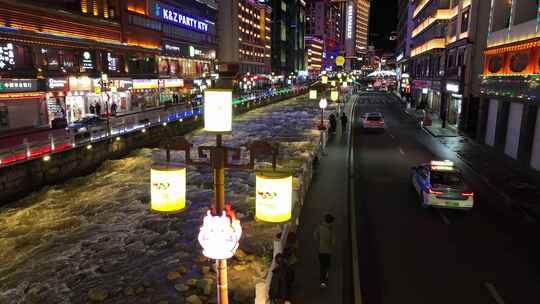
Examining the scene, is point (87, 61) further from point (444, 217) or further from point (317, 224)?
point (444, 217)

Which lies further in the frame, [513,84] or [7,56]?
[7,56]

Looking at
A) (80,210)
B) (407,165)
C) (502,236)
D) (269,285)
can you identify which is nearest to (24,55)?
(80,210)

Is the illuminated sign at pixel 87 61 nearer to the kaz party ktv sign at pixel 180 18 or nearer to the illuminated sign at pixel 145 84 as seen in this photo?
the illuminated sign at pixel 145 84

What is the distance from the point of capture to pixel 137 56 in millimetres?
52219

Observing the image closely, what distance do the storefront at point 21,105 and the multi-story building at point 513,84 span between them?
112ft

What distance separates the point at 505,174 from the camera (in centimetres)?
2175

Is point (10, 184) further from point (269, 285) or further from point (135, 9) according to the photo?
point (135, 9)

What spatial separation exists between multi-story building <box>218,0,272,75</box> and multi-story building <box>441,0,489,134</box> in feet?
192

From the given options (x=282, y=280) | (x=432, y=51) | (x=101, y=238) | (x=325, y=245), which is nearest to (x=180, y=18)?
(x=432, y=51)

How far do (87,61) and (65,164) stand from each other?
2276 centimetres

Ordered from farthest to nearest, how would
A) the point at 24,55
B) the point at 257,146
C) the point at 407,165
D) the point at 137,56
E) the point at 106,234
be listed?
the point at 137,56 < the point at 24,55 < the point at 407,165 < the point at 106,234 < the point at 257,146

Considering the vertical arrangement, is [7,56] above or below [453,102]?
above

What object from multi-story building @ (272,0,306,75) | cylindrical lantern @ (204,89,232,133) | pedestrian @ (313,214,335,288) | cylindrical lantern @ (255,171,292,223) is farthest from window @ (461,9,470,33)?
multi-story building @ (272,0,306,75)

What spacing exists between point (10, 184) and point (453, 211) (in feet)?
61.8
